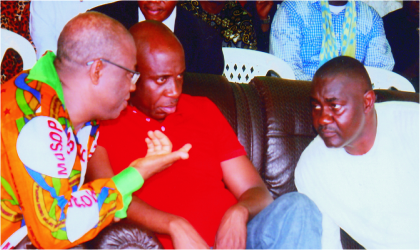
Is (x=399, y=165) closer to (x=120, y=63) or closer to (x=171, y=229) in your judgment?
(x=171, y=229)

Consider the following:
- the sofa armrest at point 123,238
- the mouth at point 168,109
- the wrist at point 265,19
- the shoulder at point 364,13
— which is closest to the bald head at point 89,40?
the mouth at point 168,109

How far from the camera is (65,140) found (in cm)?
112

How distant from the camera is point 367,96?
1855 millimetres

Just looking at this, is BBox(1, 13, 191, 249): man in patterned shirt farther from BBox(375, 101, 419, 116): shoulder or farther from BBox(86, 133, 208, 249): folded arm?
BBox(375, 101, 419, 116): shoulder

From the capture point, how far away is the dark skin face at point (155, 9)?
204cm

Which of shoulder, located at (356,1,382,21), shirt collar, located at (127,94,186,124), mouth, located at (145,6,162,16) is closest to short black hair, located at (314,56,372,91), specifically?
shirt collar, located at (127,94,186,124)

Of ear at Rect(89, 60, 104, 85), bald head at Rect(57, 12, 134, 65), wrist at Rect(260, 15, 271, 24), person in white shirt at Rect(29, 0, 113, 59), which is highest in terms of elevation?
wrist at Rect(260, 15, 271, 24)

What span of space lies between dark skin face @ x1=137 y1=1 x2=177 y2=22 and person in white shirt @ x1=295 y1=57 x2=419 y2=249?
87cm

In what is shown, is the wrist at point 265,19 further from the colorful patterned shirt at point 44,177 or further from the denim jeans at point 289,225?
the colorful patterned shirt at point 44,177

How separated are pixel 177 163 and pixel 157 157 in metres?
0.29

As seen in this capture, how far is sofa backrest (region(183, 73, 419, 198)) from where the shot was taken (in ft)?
6.35

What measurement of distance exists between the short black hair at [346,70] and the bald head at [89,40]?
1.01 m

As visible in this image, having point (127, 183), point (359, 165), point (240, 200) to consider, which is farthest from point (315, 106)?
point (127, 183)

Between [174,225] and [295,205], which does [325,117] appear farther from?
[174,225]
